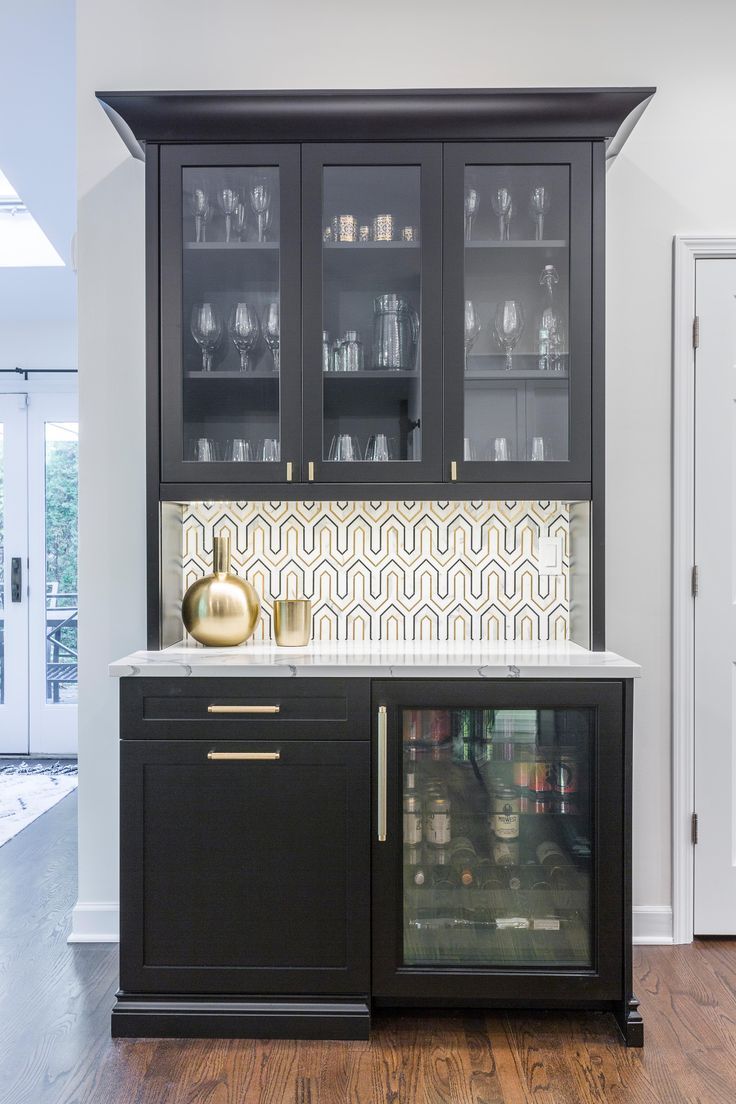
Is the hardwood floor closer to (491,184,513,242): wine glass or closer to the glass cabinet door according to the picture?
the glass cabinet door

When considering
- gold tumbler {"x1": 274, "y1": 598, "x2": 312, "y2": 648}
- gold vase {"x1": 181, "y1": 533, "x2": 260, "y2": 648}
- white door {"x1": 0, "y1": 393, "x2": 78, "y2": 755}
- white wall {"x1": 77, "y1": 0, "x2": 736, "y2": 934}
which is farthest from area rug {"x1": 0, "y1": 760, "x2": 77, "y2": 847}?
gold tumbler {"x1": 274, "y1": 598, "x2": 312, "y2": 648}

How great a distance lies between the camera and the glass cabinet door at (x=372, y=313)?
7.23 feet

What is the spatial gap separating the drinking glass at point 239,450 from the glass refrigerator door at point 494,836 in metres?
0.84

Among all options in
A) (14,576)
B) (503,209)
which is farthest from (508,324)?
(14,576)

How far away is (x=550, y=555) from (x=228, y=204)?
4.67 feet

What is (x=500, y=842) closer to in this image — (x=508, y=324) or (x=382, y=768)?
(x=382, y=768)

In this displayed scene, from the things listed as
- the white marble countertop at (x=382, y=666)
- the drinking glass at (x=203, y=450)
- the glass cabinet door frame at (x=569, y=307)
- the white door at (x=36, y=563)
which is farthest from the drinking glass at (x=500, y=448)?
the white door at (x=36, y=563)

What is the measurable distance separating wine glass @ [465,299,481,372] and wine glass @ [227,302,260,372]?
0.59 metres

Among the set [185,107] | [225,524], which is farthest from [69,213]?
[225,524]

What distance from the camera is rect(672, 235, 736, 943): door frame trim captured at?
249 centimetres

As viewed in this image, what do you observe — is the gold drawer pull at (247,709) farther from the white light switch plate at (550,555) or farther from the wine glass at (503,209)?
the wine glass at (503,209)

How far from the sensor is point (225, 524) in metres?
2.56

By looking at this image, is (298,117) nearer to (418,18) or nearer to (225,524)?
(418,18)

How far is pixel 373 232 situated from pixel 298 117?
355mm
